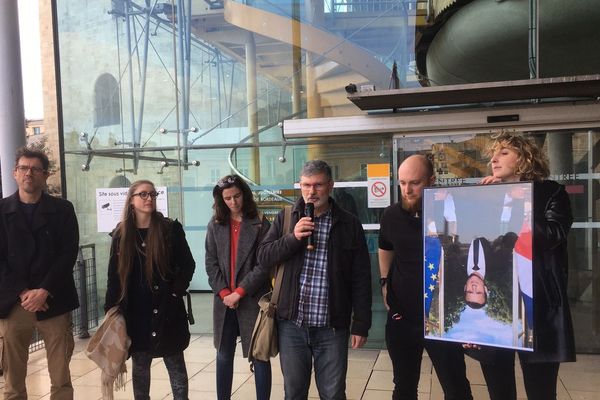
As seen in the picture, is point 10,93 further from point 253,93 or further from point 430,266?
point 430,266

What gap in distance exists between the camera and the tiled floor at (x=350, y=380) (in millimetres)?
4352

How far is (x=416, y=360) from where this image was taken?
284 centimetres

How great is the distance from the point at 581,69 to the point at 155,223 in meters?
4.67

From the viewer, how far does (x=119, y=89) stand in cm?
671

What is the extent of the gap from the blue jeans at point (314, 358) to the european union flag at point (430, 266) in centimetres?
60

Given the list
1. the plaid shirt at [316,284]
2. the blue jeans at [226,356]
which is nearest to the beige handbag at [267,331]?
the plaid shirt at [316,284]

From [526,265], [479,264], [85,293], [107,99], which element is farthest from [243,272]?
[107,99]

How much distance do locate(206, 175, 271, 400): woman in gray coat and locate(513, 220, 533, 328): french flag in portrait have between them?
166cm

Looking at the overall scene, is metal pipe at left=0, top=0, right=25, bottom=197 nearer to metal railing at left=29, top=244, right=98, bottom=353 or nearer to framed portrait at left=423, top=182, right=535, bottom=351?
metal railing at left=29, top=244, right=98, bottom=353

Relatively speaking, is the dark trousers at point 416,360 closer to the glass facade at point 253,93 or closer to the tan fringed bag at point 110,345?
the tan fringed bag at point 110,345

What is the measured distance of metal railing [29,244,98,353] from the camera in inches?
249

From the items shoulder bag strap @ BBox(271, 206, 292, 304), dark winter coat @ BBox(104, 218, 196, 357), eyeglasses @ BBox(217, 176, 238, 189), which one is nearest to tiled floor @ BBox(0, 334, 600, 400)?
dark winter coat @ BBox(104, 218, 196, 357)

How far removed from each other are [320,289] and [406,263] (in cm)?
49

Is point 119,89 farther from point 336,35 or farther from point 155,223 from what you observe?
point 155,223
